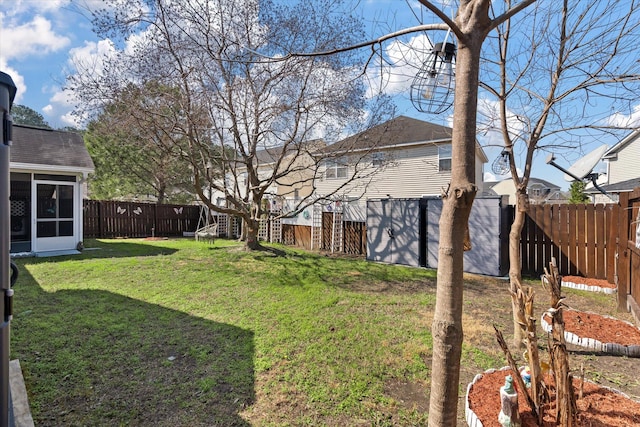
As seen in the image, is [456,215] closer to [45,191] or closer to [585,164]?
[585,164]

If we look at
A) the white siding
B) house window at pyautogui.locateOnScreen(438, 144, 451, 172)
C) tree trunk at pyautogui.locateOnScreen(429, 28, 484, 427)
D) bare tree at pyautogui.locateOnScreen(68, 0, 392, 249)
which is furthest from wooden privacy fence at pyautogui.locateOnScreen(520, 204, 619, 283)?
the white siding

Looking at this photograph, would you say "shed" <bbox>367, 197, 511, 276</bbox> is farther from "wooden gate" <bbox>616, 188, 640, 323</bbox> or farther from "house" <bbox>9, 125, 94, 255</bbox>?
"house" <bbox>9, 125, 94, 255</bbox>

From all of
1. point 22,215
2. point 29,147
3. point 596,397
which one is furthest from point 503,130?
point 22,215

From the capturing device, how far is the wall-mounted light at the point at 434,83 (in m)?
2.38

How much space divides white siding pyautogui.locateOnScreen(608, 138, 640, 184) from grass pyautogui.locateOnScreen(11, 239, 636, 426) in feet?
45.4

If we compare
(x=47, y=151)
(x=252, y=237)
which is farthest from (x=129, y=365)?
(x=47, y=151)

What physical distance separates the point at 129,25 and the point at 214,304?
6.16m

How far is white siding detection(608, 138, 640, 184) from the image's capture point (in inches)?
565

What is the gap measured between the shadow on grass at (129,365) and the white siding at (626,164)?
18633 mm

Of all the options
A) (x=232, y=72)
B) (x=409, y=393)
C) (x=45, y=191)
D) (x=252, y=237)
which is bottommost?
(x=409, y=393)

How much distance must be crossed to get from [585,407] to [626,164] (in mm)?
18591

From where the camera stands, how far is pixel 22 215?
9.76 metres

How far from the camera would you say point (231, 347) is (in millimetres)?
A: 3564

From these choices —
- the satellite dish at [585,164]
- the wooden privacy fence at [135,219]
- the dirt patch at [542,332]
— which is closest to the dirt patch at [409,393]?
the dirt patch at [542,332]
